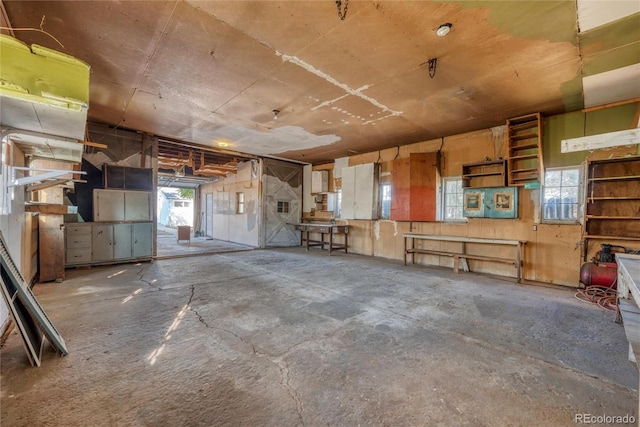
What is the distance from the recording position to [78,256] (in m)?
5.19

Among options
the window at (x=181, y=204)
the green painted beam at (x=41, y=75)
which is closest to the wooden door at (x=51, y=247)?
the green painted beam at (x=41, y=75)

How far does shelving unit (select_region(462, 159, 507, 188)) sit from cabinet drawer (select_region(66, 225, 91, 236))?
799 centimetres

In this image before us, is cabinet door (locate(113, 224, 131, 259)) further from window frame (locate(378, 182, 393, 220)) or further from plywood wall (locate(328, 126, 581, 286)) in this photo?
window frame (locate(378, 182, 393, 220))

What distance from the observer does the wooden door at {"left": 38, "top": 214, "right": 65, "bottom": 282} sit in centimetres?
426

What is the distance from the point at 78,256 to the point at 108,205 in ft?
3.74

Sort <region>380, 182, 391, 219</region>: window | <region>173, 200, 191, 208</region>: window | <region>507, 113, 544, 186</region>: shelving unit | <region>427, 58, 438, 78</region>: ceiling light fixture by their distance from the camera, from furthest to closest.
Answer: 1. <region>173, 200, 191, 208</region>: window
2. <region>380, 182, 391, 219</region>: window
3. <region>507, 113, 544, 186</region>: shelving unit
4. <region>427, 58, 438, 78</region>: ceiling light fixture

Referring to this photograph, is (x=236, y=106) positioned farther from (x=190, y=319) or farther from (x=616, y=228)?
(x=616, y=228)

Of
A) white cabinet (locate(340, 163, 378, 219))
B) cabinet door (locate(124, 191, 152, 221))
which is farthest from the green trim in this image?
cabinet door (locate(124, 191, 152, 221))

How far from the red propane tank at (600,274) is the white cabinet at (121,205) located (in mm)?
8493

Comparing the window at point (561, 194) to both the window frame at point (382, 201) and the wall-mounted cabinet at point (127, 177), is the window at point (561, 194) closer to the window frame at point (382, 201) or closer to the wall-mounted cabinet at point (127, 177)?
the window frame at point (382, 201)

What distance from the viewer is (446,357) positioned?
2256mm

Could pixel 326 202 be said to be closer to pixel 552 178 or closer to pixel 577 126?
pixel 552 178

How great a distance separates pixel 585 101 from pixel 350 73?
12.7 ft

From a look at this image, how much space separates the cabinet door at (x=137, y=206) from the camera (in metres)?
5.83
